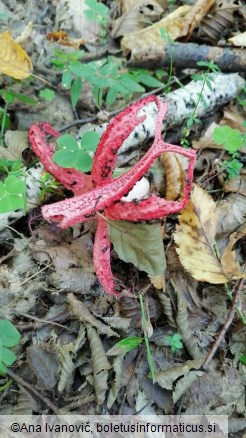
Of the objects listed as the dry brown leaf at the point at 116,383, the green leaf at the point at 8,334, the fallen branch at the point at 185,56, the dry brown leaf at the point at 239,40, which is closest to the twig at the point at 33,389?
the green leaf at the point at 8,334

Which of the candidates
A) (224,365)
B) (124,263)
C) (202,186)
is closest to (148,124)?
(202,186)

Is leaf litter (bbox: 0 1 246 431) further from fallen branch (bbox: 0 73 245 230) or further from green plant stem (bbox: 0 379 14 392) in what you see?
fallen branch (bbox: 0 73 245 230)

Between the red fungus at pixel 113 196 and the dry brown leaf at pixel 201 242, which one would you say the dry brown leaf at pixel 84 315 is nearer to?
the red fungus at pixel 113 196

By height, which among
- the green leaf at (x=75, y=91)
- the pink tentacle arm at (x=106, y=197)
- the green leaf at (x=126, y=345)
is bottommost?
the green leaf at (x=126, y=345)

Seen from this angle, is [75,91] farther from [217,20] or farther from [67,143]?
[217,20]

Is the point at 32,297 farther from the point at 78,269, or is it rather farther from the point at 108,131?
the point at 108,131

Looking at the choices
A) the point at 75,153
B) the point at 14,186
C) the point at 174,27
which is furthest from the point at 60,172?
the point at 174,27

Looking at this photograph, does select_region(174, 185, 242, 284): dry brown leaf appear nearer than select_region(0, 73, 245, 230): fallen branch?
Yes

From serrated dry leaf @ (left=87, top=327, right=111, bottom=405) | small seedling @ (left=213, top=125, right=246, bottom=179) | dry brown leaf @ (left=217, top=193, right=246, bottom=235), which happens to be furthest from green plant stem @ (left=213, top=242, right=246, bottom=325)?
serrated dry leaf @ (left=87, top=327, right=111, bottom=405)
